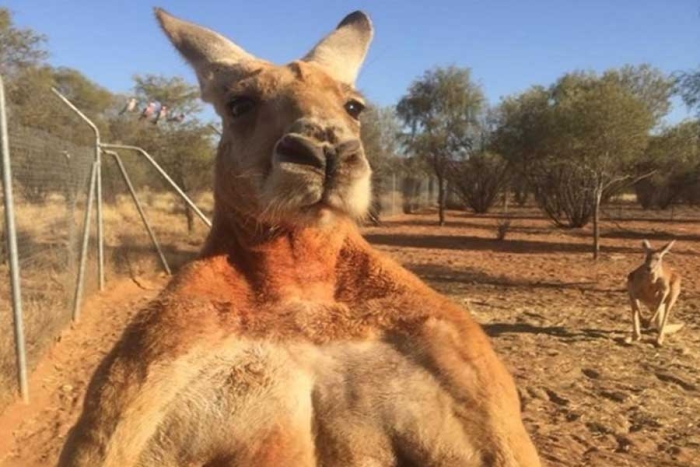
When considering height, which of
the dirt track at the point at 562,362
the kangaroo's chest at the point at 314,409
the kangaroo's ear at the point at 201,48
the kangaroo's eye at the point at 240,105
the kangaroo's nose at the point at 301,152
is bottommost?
the dirt track at the point at 562,362

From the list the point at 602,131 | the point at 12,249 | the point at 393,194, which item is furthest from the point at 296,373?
the point at 393,194

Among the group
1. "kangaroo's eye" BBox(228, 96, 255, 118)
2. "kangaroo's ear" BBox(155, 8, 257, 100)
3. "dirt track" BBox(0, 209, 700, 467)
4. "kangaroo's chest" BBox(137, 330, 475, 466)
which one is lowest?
"dirt track" BBox(0, 209, 700, 467)

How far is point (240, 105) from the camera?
2318mm

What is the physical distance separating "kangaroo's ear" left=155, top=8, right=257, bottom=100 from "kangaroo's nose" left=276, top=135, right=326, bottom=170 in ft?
2.73

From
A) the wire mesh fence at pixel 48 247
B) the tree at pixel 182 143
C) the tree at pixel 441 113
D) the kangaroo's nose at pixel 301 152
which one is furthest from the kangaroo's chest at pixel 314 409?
the tree at pixel 441 113

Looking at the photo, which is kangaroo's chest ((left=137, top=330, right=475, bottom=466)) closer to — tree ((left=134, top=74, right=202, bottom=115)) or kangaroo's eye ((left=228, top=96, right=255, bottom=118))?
kangaroo's eye ((left=228, top=96, right=255, bottom=118))

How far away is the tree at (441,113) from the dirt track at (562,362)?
52.9ft

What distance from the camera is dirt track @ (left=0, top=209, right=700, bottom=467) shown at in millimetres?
5844

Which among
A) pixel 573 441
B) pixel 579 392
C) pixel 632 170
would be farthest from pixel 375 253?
pixel 632 170

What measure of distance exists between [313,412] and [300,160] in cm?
64

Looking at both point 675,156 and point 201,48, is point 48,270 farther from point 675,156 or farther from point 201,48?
point 675,156

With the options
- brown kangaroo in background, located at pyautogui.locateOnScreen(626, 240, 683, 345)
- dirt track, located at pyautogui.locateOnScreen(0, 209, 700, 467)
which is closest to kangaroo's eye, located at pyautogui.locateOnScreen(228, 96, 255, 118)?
dirt track, located at pyautogui.locateOnScreen(0, 209, 700, 467)

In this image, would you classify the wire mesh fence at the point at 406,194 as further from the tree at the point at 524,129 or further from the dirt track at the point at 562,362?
the dirt track at the point at 562,362

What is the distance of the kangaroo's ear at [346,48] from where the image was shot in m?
2.74
